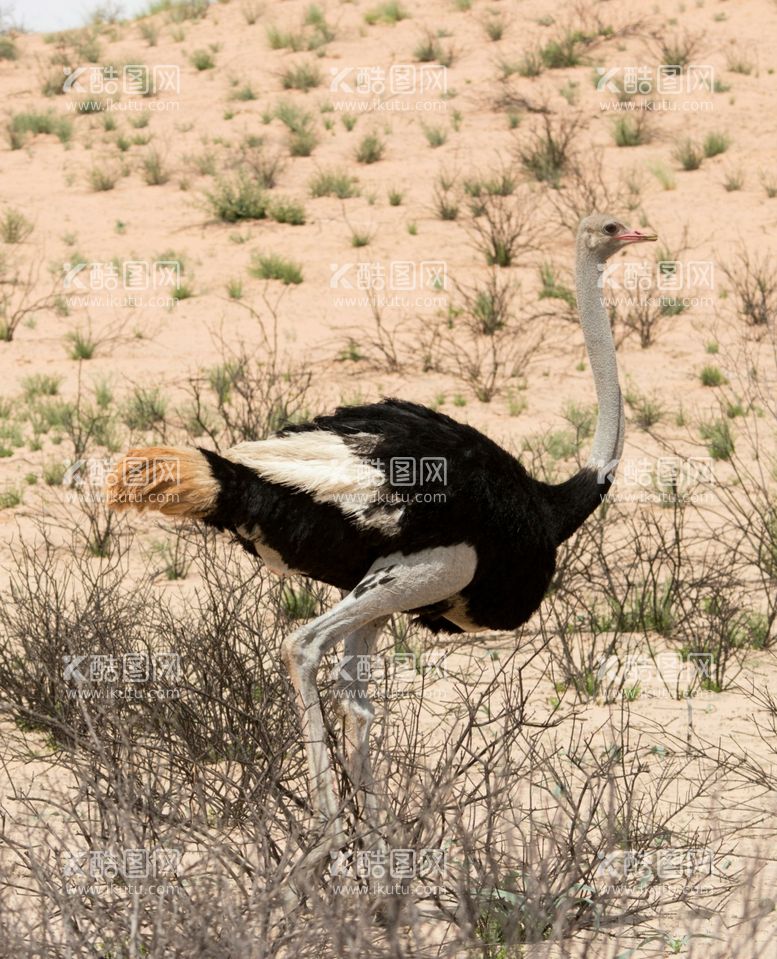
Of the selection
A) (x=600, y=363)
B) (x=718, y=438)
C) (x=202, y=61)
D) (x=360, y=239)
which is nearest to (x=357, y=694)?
(x=600, y=363)

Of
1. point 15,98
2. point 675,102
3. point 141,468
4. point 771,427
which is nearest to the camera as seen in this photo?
point 141,468

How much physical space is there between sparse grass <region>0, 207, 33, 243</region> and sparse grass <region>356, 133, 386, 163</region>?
4206mm

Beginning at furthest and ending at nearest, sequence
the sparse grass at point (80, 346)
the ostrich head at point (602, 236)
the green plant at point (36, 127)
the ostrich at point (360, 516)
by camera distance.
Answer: the green plant at point (36, 127), the sparse grass at point (80, 346), the ostrich head at point (602, 236), the ostrich at point (360, 516)

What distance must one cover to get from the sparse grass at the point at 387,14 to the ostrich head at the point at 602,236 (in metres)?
19.9

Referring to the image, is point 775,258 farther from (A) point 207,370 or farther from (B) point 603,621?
(B) point 603,621

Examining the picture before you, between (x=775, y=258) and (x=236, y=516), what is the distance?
1089 cm

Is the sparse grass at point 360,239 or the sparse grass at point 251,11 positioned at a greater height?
the sparse grass at point 251,11

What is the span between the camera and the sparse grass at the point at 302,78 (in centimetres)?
2192

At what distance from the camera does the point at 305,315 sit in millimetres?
14055

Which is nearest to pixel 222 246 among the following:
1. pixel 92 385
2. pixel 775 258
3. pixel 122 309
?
pixel 122 309

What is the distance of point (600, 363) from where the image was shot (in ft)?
17.8

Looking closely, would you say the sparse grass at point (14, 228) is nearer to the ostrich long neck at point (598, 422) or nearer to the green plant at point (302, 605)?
the green plant at point (302, 605)

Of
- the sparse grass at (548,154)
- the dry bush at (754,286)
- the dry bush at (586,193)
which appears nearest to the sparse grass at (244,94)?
the sparse grass at (548,154)

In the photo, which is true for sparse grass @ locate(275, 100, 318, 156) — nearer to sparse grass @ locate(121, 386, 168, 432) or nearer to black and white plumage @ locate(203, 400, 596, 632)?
sparse grass @ locate(121, 386, 168, 432)
